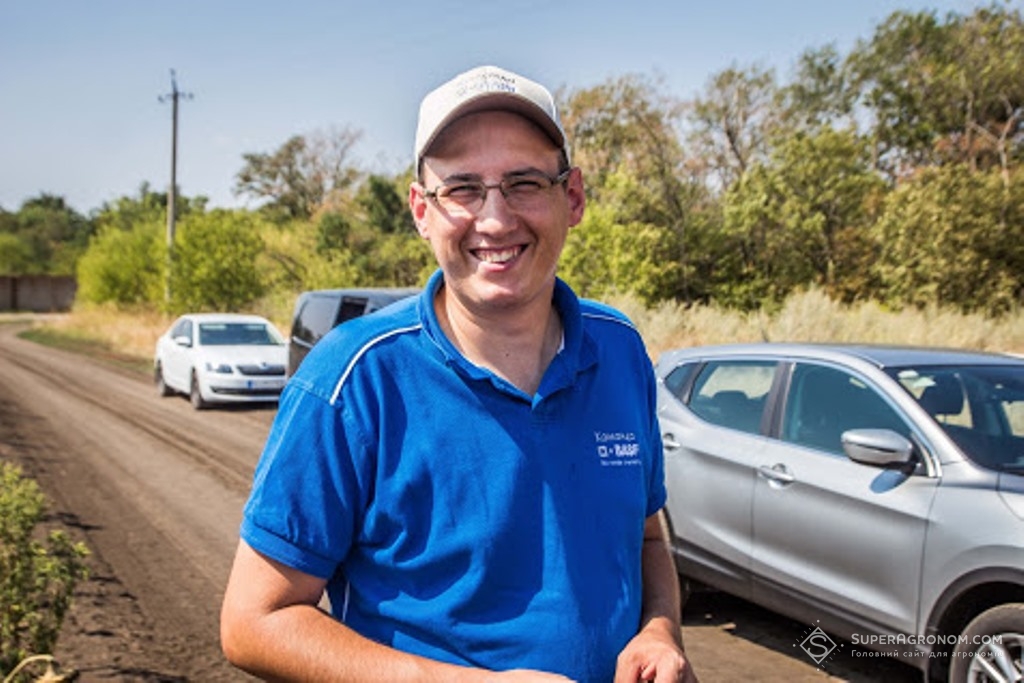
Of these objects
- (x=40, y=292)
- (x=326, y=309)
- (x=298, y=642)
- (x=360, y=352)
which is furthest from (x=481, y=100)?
(x=40, y=292)

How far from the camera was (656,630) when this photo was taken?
188cm

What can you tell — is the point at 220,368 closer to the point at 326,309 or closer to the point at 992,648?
the point at 326,309

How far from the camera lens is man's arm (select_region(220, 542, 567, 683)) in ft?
5.22

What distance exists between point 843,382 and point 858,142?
77.6 feet

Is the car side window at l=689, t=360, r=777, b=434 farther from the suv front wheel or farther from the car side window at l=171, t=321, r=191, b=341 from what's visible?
the car side window at l=171, t=321, r=191, b=341

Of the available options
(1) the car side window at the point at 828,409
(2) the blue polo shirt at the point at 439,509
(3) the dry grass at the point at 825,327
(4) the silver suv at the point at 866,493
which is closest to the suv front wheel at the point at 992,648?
(4) the silver suv at the point at 866,493

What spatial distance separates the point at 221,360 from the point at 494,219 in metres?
14.6

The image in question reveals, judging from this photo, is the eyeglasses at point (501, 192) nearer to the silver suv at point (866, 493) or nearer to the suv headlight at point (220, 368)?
the silver suv at point (866, 493)

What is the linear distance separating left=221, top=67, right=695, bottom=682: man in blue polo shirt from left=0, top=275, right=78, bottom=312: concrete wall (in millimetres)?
74933

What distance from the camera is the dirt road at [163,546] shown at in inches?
194

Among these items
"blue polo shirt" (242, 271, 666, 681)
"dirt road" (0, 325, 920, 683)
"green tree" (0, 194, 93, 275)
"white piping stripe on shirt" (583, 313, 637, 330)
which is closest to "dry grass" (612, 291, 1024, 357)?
"dirt road" (0, 325, 920, 683)

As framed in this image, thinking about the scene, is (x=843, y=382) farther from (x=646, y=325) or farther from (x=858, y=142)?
(x=858, y=142)

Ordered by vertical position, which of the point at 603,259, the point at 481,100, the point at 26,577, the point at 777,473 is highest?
the point at 603,259

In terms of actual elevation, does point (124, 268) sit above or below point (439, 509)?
above
